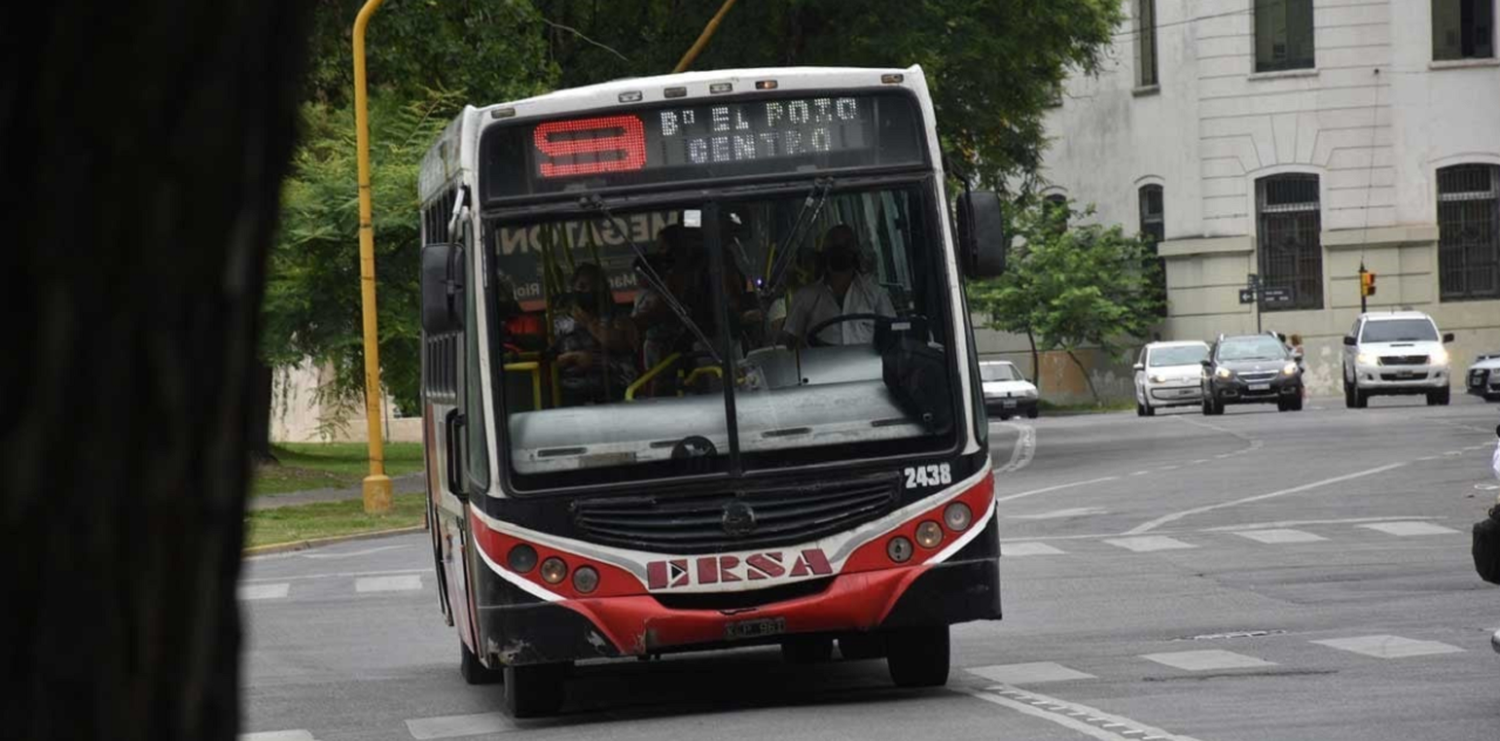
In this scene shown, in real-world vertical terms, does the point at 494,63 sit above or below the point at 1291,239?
above

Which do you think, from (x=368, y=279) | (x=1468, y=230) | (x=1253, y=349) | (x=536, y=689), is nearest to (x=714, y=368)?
(x=536, y=689)

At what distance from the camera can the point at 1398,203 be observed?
64625mm

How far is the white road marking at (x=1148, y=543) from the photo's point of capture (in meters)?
20.8

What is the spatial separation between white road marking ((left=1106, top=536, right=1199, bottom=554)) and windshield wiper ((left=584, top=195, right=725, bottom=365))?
30.9 feet

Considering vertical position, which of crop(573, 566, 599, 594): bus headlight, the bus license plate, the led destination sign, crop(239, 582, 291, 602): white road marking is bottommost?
crop(239, 582, 291, 602): white road marking

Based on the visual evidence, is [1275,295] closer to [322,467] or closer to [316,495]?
[322,467]

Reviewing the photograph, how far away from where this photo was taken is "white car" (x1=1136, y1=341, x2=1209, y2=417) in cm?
5659

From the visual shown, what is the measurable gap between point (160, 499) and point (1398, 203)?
64060 mm

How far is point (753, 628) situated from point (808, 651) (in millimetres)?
2210

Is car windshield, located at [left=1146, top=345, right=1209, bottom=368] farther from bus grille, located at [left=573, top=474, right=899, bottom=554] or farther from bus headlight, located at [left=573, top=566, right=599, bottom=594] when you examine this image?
bus headlight, located at [left=573, top=566, right=599, bottom=594]

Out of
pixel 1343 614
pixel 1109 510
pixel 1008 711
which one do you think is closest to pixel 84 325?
pixel 1008 711

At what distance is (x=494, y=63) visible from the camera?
34.8 metres

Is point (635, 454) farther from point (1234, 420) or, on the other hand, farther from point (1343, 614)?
point (1234, 420)

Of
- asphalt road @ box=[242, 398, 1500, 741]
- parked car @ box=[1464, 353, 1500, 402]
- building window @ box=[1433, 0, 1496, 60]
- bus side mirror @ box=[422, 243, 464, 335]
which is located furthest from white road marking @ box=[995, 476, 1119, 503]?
building window @ box=[1433, 0, 1496, 60]
